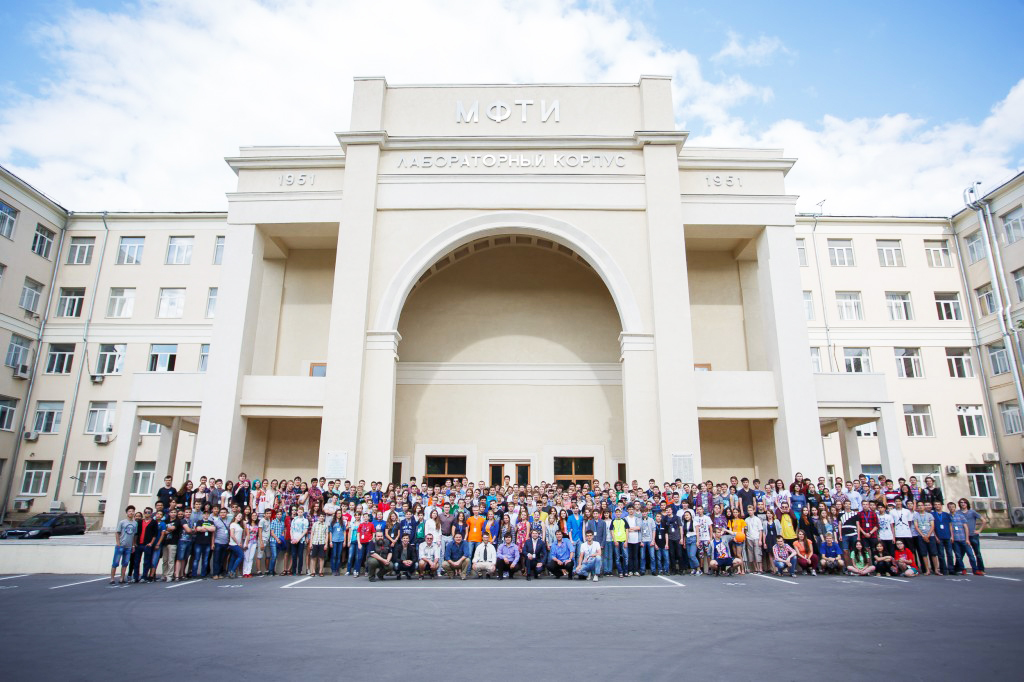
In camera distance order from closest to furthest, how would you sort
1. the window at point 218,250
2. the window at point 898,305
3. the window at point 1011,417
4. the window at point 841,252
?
the window at point 1011,417 → the window at point 898,305 → the window at point 841,252 → the window at point 218,250

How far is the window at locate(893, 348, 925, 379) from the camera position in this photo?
26.9 metres

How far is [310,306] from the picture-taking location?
2047 centimetres

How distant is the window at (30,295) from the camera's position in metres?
27.0

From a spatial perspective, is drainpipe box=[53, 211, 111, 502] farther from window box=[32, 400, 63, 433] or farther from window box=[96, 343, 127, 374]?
window box=[32, 400, 63, 433]

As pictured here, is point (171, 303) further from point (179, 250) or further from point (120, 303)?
point (179, 250)

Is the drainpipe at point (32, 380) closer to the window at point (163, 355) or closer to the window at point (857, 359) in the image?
the window at point (163, 355)

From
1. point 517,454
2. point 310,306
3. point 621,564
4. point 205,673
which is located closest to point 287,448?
point 310,306

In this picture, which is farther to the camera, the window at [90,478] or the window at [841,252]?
the window at [841,252]

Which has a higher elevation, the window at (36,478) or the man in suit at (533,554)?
the window at (36,478)

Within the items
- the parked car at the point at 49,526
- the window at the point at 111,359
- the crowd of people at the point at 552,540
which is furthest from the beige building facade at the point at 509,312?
the window at the point at 111,359

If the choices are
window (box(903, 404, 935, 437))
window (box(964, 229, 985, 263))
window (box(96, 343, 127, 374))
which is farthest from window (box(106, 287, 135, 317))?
window (box(964, 229, 985, 263))

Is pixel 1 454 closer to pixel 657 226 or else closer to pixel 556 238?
pixel 556 238

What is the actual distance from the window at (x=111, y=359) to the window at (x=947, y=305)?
36685mm

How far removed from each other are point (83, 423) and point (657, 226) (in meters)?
25.2
